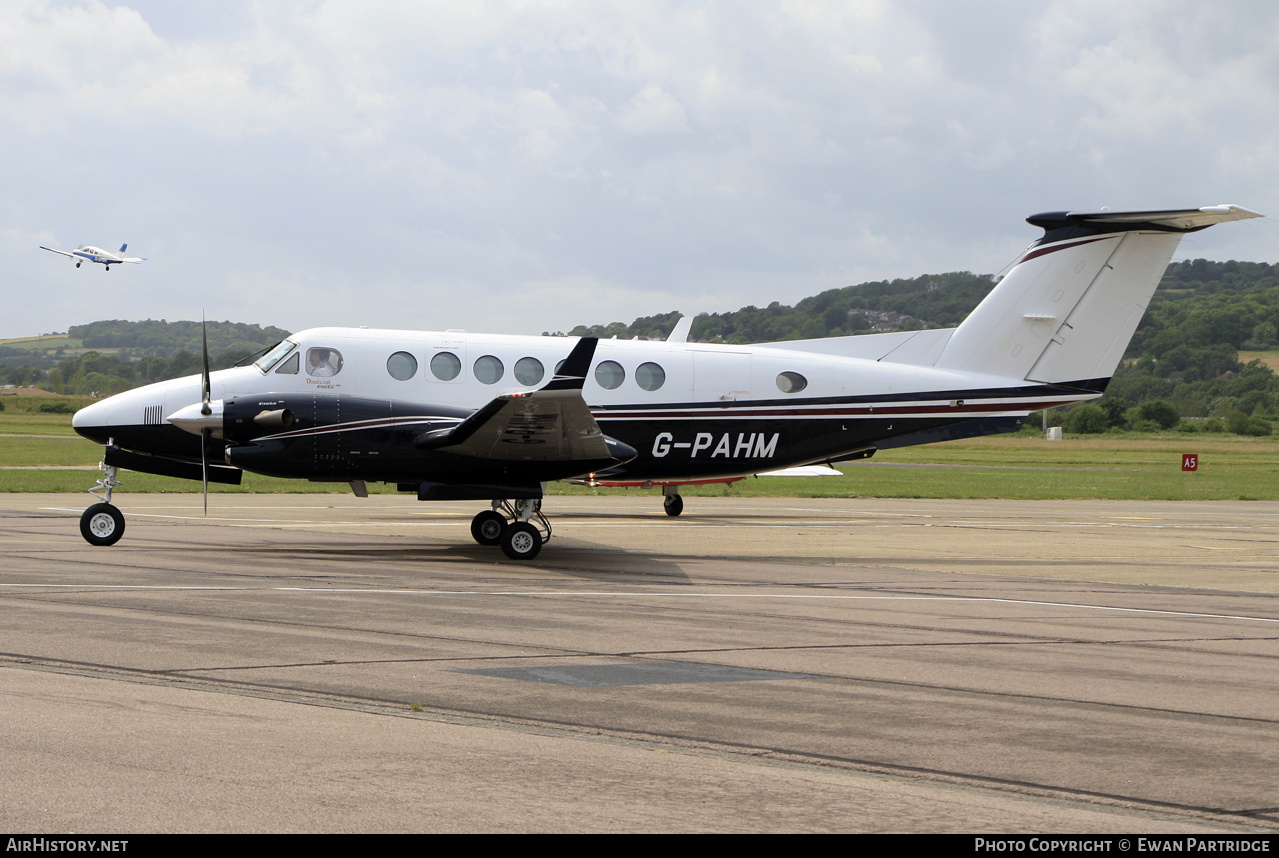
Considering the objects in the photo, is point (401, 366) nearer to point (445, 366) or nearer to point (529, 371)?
point (445, 366)

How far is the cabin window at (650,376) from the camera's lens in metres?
18.6

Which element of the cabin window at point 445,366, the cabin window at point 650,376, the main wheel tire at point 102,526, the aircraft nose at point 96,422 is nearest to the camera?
the main wheel tire at point 102,526

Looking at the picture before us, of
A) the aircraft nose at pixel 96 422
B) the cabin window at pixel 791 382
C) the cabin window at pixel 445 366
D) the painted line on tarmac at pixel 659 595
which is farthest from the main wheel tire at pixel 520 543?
the aircraft nose at pixel 96 422

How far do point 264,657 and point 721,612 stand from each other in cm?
496

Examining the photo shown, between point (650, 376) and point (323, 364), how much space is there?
17.6 feet

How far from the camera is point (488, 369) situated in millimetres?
18016

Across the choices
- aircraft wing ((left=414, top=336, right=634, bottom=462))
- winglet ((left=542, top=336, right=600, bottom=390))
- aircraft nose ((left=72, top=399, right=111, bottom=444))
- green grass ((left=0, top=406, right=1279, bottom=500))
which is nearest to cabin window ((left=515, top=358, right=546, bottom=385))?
aircraft wing ((left=414, top=336, right=634, bottom=462))

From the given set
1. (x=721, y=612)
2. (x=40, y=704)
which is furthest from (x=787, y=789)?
(x=721, y=612)

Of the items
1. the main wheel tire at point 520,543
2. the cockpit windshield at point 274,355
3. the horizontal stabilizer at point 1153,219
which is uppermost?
the horizontal stabilizer at point 1153,219

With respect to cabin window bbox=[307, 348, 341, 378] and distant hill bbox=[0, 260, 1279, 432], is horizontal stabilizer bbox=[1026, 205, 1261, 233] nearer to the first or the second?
cabin window bbox=[307, 348, 341, 378]

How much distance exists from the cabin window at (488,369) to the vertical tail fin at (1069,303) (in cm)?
801

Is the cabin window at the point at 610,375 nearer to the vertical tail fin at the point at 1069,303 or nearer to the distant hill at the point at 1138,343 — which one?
the vertical tail fin at the point at 1069,303

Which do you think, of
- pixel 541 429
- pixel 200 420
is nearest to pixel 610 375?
pixel 541 429
